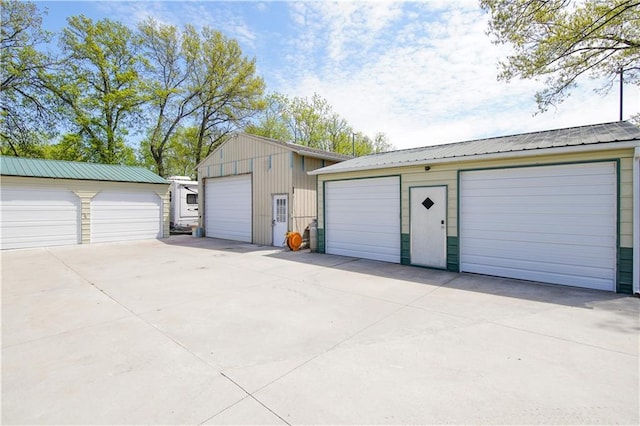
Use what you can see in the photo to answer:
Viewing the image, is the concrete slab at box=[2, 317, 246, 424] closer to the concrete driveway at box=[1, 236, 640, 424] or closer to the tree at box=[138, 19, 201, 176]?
the concrete driveway at box=[1, 236, 640, 424]

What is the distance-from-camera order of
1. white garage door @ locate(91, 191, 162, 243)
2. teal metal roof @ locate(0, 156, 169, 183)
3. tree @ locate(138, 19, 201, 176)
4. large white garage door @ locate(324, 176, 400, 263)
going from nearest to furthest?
large white garage door @ locate(324, 176, 400, 263) → teal metal roof @ locate(0, 156, 169, 183) → white garage door @ locate(91, 191, 162, 243) → tree @ locate(138, 19, 201, 176)

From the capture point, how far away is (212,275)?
668 centimetres

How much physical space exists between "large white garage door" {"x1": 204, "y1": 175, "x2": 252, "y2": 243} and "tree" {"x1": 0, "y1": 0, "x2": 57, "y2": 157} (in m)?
11.7

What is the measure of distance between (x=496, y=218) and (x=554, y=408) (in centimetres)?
496

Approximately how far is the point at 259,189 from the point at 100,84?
15.6 m

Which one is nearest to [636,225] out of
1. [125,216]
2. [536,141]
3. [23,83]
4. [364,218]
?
[536,141]

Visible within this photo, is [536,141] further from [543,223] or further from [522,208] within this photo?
[543,223]

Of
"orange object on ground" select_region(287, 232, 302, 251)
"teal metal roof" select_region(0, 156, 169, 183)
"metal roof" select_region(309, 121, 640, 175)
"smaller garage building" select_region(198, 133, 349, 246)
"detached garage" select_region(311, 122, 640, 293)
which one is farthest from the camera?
"smaller garage building" select_region(198, 133, 349, 246)

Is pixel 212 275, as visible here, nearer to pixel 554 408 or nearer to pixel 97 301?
pixel 97 301

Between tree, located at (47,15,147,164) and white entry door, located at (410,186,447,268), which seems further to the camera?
tree, located at (47,15,147,164)

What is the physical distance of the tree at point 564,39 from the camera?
30.4ft

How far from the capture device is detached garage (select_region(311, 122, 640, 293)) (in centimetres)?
526

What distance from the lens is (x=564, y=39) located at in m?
9.63

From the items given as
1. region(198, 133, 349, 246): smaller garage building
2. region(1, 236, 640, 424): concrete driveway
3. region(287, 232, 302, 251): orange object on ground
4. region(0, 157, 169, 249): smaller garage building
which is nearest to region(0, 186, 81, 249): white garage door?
region(0, 157, 169, 249): smaller garage building
